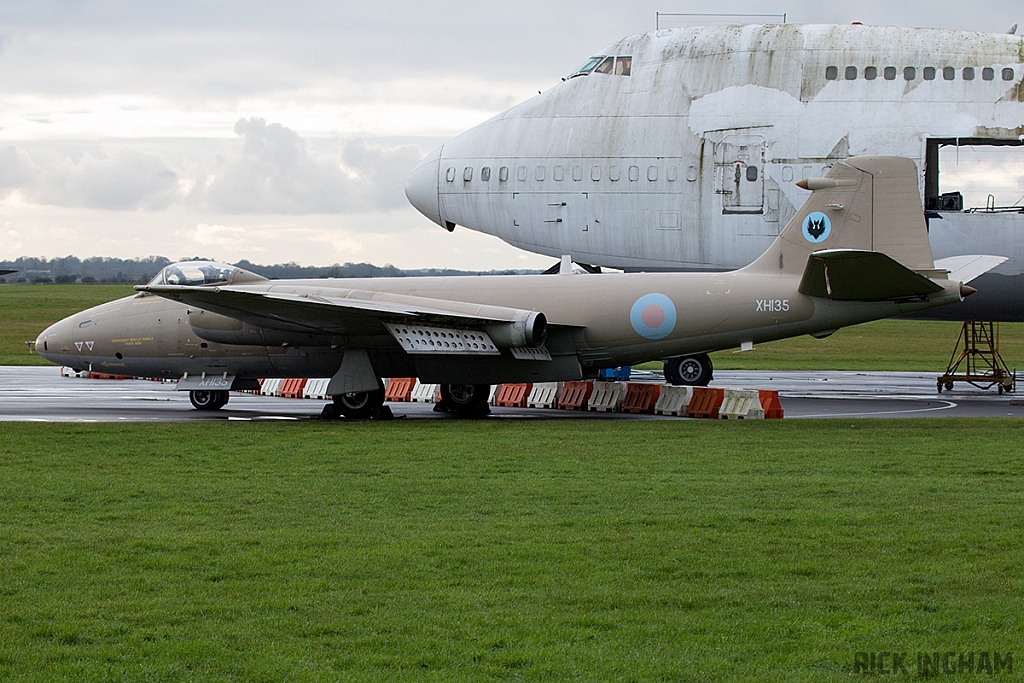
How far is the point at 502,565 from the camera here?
8.24 m

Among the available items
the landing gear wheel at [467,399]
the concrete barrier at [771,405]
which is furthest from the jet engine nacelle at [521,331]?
the concrete barrier at [771,405]

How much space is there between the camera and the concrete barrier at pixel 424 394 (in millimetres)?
27859

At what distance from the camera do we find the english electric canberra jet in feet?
67.2

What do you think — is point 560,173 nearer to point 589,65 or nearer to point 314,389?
point 589,65

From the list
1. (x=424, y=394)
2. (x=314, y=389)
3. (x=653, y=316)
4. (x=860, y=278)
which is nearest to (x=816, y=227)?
(x=860, y=278)

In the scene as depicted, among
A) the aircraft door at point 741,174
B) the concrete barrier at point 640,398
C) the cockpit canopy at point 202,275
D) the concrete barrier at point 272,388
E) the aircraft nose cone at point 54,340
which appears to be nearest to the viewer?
the cockpit canopy at point 202,275

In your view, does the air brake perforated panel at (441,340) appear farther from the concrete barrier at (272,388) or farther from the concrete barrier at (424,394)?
the concrete barrier at (272,388)

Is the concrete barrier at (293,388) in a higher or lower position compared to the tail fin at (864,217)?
lower

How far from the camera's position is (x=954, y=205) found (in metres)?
25.5

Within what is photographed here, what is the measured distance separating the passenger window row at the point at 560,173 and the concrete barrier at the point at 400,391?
5467 mm

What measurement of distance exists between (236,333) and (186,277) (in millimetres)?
1838

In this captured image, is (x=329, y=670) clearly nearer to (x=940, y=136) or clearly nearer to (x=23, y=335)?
(x=940, y=136)

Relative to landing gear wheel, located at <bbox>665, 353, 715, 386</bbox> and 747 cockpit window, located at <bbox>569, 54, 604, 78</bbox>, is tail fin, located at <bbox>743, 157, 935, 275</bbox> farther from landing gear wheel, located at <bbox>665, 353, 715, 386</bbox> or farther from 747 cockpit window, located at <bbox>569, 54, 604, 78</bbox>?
747 cockpit window, located at <bbox>569, 54, 604, 78</bbox>

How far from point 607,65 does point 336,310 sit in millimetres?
10747
